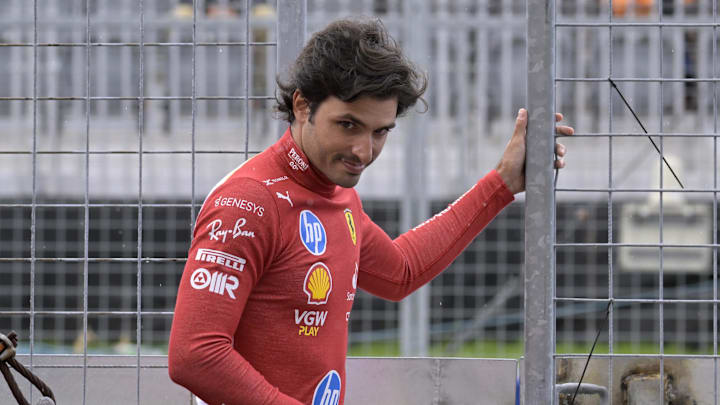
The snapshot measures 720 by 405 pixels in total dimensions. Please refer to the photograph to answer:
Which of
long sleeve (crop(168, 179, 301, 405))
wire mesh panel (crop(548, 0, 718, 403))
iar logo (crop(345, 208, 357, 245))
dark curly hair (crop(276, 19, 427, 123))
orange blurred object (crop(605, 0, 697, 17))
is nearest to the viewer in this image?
long sleeve (crop(168, 179, 301, 405))

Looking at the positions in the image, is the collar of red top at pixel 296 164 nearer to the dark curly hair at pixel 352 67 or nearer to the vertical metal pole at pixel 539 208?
the dark curly hair at pixel 352 67

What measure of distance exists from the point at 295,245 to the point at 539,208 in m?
0.60

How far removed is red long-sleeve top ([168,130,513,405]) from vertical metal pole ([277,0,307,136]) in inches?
15.5

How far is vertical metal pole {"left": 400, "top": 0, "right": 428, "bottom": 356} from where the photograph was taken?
546 centimetres

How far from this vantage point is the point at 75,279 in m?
6.69

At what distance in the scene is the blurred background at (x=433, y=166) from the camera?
651 centimetres

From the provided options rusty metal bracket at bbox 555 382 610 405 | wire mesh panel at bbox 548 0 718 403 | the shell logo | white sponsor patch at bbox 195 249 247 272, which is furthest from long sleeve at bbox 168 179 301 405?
wire mesh panel at bbox 548 0 718 403

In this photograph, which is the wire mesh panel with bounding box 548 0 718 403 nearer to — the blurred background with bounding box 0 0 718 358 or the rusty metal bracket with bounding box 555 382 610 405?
the blurred background with bounding box 0 0 718 358

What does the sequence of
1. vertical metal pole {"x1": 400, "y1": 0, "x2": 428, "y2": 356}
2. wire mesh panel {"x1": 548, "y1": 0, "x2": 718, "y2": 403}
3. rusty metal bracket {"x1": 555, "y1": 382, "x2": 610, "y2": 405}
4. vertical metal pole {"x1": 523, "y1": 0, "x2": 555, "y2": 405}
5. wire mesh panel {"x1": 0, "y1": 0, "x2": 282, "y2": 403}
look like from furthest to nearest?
wire mesh panel {"x1": 548, "y1": 0, "x2": 718, "y2": 403} < wire mesh panel {"x1": 0, "y1": 0, "x2": 282, "y2": 403} < vertical metal pole {"x1": 400, "y1": 0, "x2": 428, "y2": 356} < rusty metal bracket {"x1": 555, "y1": 382, "x2": 610, "y2": 405} < vertical metal pole {"x1": 523, "y1": 0, "x2": 555, "y2": 405}

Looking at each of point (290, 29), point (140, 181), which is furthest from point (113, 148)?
point (290, 29)

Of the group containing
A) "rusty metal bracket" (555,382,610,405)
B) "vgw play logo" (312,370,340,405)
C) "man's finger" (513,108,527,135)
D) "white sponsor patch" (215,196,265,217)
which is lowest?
"rusty metal bracket" (555,382,610,405)

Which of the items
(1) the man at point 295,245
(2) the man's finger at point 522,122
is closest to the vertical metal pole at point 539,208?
(2) the man's finger at point 522,122

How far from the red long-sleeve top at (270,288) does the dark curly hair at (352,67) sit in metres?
0.13

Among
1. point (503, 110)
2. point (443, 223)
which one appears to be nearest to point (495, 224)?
point (503, 110)
